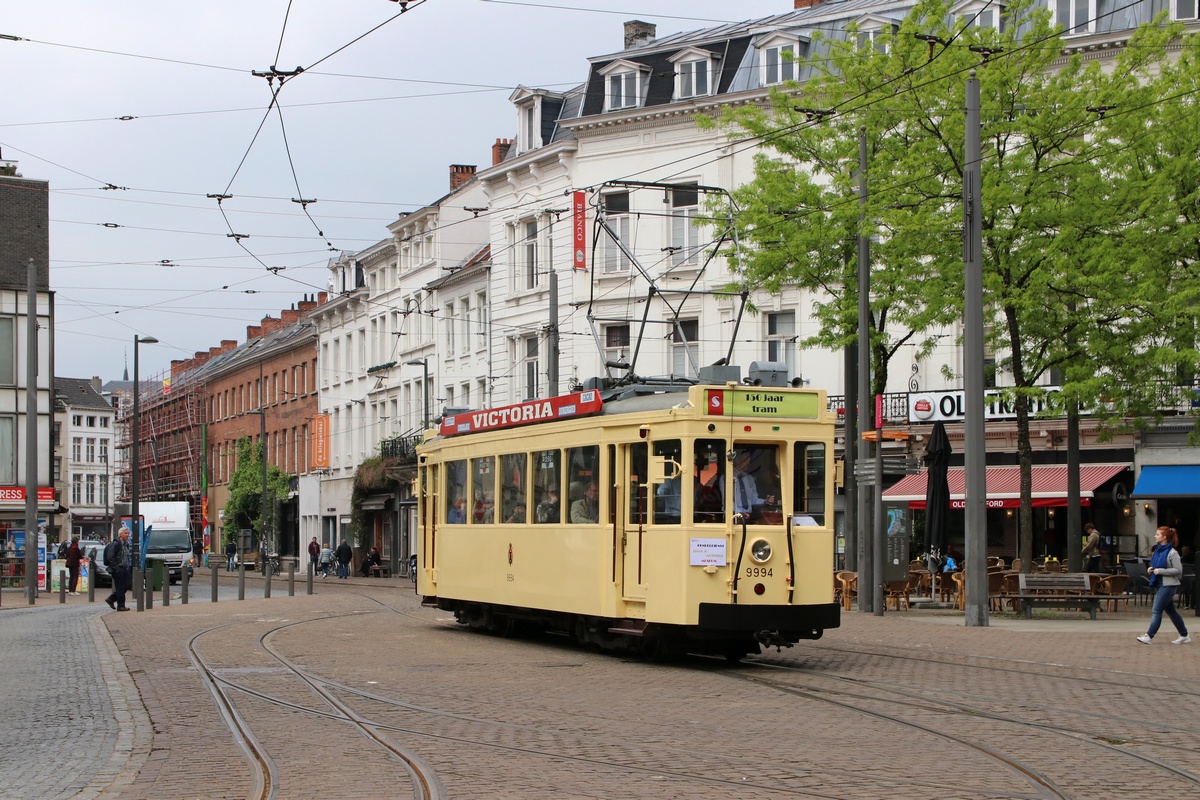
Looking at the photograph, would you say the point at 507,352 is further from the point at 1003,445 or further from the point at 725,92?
the point at 1003,445

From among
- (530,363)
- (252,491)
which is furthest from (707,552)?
(252,491)

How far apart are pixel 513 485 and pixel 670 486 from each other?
12.3ft

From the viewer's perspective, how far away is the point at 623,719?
12.2 meters

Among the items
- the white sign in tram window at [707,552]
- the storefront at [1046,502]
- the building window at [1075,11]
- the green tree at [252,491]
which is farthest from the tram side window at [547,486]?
the green tree at [252,491]

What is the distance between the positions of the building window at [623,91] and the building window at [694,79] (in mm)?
1604

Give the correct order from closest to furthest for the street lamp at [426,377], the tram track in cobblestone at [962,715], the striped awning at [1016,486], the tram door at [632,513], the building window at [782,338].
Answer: the tram track in cobblestone at [962,715], the tram door at [632,513], the striped awning at [1016,486], the building window at [782,338], the street lamp at [426,377]

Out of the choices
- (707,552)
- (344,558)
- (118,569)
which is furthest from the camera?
(344,558)

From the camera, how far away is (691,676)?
1582cm

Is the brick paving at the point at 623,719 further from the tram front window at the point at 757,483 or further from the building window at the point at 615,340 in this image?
the building window at the point at 615,340

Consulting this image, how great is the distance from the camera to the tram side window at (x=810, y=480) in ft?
54.7

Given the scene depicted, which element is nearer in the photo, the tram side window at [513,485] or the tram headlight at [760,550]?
the tram headlight at [760,550]

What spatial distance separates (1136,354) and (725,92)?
20.5 m

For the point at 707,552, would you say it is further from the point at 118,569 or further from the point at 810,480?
the point at 118,569

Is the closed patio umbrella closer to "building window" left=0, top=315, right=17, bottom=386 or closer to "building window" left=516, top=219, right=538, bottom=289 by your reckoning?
"building window" left=516, top=219, right=538, bottom=289
